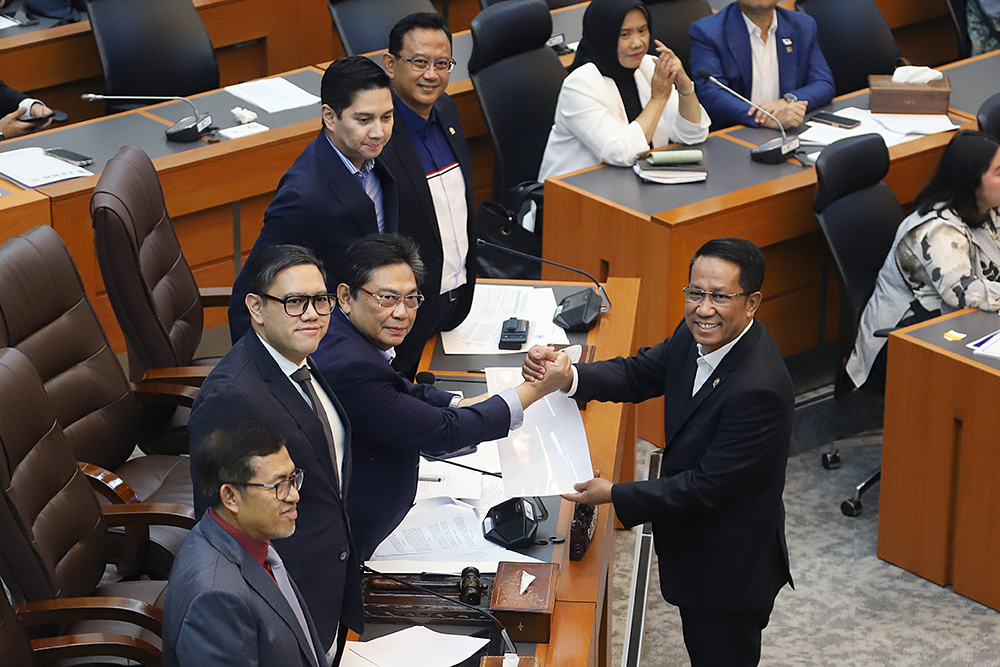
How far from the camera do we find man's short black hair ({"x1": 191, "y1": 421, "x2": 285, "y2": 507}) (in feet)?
5.72

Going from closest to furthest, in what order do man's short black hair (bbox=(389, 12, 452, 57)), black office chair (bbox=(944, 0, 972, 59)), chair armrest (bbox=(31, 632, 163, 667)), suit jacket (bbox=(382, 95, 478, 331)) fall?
chair armrest (bbox=(31, 632, 163, 667)) < suit jacket (bbox=(382, 95, 478, 331)) < man's short black hair (bbox=(389, 12, 452, 57)) < black office chair (bbox=(944, 0, 972, 59))

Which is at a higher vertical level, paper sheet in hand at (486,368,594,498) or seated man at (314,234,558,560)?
seated man at (314,234,558,560)

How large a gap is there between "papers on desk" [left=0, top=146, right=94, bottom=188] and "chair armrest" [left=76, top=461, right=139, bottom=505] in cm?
Answer: 143

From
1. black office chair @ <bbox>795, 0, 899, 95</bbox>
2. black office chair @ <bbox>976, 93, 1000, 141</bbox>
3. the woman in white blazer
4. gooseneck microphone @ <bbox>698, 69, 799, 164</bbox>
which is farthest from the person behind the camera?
Result: black office chair @ <bbox>795, 0, 899, 95</bbox>

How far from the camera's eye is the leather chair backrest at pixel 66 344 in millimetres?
2828

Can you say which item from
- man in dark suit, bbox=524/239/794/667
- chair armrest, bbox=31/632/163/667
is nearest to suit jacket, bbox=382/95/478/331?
man in dark suit, bbox=524/239/794/667

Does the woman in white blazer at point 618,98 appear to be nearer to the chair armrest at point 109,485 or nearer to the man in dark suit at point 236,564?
the chair armrest at point 109,485

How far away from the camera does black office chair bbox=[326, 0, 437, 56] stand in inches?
205

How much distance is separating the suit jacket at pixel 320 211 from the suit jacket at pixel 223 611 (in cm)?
109

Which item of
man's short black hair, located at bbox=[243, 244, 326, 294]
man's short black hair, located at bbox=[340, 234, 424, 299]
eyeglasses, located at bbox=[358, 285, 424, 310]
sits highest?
man's short black hair, located at bbox=[243, 244, 326, 294]

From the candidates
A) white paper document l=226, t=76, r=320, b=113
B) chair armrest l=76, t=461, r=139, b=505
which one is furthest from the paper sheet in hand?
white paper document l=226, t=76, r=320, b=113

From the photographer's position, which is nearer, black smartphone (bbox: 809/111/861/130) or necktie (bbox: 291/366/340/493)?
necktie (bbox: 291/366/340/493)

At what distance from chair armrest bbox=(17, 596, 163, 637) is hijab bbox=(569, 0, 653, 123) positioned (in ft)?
8.81

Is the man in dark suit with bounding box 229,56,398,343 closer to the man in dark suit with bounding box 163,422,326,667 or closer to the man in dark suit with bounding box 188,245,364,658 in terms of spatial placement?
the man in dark suit with bounding box 188,245,364,658
